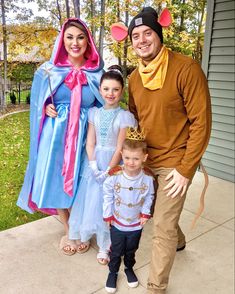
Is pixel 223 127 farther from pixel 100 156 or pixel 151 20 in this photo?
pixel 151 20

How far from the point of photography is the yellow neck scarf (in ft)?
5.55

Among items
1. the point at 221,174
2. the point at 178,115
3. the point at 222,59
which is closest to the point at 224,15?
the point at 222,59

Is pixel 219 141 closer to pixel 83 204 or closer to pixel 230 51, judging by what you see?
pixel 230 51

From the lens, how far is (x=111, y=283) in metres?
1.96

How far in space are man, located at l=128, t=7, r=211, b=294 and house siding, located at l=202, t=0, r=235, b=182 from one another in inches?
78.8

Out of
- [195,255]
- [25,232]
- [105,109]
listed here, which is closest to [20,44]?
[105,109]

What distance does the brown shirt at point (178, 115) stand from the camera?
1636 millimetres

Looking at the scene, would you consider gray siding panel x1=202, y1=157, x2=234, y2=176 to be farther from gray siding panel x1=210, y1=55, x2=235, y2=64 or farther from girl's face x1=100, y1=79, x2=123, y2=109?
girl's face x1=100, y1=79, x2=123, y2=109

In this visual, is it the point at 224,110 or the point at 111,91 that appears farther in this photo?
the point at 224,110

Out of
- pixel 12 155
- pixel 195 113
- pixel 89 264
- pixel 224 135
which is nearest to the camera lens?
pixel 195 113

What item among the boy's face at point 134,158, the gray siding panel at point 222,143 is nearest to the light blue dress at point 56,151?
the boy's face at point 134,158

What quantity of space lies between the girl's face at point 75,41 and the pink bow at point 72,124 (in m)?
0.12

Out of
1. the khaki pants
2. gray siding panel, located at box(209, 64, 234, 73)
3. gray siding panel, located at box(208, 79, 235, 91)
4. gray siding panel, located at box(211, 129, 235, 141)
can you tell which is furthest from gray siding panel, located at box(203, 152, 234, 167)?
the khaki pants

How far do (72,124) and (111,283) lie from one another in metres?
1.01
